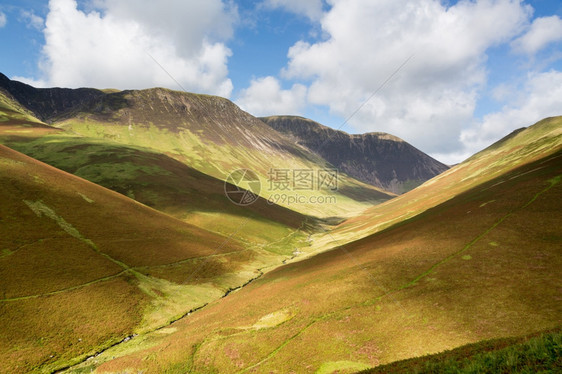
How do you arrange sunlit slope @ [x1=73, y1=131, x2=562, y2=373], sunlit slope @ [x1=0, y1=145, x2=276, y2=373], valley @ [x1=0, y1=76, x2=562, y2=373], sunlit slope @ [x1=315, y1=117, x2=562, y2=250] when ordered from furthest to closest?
sunlit slope @ [x1=315, y1=117, x2=562, y2=250]
sunlit slope @ [x1=0, y1=145, x2=276, y2=373]
valley @ [x1=0, y1=76, x2=562, y2=373]
sunlit slope @ [x1=73, y1=131, x2=562, y2=373]

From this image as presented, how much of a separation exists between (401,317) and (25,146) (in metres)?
194

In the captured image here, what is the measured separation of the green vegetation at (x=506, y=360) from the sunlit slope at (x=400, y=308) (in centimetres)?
729

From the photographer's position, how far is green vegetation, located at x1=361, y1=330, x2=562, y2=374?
34.6ft

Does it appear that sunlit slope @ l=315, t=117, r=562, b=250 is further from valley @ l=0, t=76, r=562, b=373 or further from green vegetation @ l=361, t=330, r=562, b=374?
green vegetation @ l=361, t=330, r=562, b=374

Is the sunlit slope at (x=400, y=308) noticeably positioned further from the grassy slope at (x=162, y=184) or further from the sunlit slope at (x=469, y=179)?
the grassy slope at (x=162, y=184)

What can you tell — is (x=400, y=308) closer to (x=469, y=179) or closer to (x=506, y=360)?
(x=506, y=360)

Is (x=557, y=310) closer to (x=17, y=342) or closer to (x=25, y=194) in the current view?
(x=17, y=342)

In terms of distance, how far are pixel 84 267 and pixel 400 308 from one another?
5349 cm

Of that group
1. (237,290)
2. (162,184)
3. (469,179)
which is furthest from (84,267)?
(469,179)

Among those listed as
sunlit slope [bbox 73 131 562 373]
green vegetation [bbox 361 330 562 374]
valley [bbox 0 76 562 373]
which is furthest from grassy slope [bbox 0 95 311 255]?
green vegetation [bbox 361 330 562 374]

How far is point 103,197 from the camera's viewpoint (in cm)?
7681

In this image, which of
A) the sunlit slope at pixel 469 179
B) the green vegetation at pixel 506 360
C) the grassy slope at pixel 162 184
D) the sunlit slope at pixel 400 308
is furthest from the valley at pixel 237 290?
the sunlit slope at pixel 469 179

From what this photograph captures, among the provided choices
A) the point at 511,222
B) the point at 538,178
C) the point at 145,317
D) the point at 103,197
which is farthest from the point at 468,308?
the point at 103,197

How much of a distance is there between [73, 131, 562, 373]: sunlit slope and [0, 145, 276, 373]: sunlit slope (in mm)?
6948
